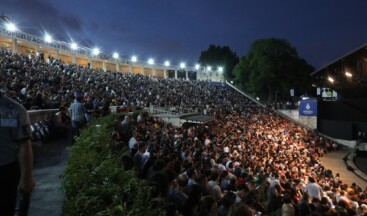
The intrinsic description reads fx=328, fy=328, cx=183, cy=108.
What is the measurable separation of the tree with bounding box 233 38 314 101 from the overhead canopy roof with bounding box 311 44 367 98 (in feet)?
53.6

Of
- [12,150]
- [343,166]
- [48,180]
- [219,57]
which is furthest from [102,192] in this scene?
[219,57]

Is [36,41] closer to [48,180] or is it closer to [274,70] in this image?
[274,70]

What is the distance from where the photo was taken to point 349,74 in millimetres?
31016

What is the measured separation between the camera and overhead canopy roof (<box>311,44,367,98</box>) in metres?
29.1

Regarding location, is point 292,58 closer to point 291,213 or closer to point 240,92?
point 240,92

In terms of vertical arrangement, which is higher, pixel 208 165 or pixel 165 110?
pixel 165 110

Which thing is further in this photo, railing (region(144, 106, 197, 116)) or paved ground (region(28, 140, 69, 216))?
railing (region(144, 106, 197, 116))

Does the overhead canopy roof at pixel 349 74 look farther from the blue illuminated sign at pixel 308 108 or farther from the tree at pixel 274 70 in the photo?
the tree at pixel 274 70

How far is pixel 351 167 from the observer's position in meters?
24.2

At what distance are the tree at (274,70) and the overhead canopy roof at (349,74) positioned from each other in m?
16.3

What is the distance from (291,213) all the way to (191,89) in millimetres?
42051

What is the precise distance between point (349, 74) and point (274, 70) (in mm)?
22040

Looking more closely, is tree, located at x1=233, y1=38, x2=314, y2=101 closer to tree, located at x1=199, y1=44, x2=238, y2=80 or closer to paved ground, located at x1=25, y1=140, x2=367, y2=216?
tree, located at x1=199, y1=44, x2=238, y2=80

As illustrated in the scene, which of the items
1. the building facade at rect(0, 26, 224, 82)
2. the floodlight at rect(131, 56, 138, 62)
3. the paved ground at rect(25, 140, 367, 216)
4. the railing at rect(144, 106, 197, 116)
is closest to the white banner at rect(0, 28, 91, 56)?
the building facade at rect(0, 26, 224, 82)
